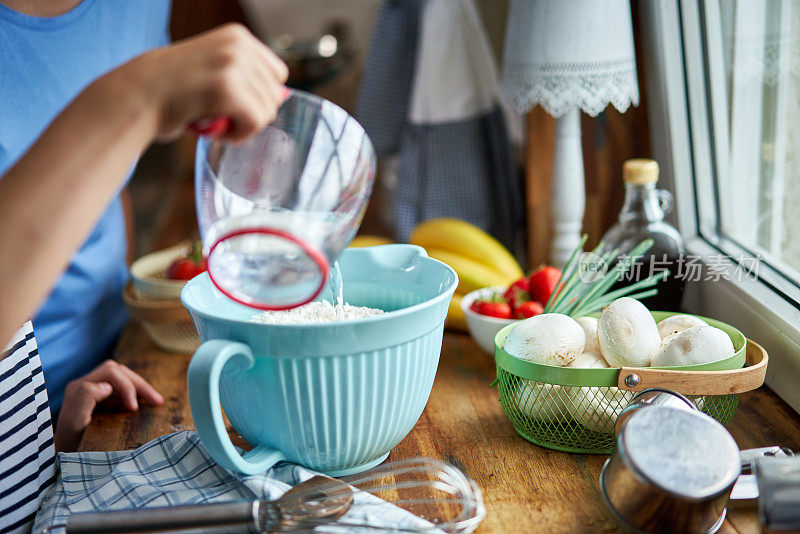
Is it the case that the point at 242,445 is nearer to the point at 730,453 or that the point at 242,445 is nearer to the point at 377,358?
the point at 377,358

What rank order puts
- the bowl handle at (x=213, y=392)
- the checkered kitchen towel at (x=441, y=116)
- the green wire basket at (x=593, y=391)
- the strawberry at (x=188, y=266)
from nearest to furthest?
the bowl handle at (x=213, y=392)
the green wire basket at (x=593, y=391)
the strawberry at (x=188, y=266)
the checkered kitchen towel at (x=441, y=116)

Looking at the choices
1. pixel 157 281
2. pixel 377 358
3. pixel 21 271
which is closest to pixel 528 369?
pixel 377 358

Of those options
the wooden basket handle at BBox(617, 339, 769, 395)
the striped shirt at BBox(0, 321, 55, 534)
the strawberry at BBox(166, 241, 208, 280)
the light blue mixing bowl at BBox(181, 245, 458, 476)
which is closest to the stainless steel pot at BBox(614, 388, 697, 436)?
the wooden basket handle at BBox(617, 339, 769, 395)

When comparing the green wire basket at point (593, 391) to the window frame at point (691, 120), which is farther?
the window frame at point (691, 120)

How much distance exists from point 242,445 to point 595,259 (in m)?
0.49

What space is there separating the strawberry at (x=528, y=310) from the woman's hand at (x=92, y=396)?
1.38 ft

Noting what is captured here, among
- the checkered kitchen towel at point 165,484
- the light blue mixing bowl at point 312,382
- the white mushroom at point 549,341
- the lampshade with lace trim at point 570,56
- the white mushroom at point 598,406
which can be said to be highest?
the lampshade with lace trim at point 570,56

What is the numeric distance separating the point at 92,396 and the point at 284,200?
1.37 feet

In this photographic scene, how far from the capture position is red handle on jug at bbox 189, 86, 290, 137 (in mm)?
426

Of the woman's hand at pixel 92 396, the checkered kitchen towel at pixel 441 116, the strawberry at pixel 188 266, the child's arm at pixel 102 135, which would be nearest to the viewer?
the child's arm at pixel 102 135

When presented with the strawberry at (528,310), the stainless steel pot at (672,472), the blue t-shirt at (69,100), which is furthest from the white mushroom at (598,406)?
the blue t-shirt at (69,100)

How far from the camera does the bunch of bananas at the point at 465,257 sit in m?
1.02

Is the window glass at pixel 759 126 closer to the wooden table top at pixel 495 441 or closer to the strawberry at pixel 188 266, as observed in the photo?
the wooden table top at pixel 495 441

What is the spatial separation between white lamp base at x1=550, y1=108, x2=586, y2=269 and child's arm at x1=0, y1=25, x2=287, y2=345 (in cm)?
69
